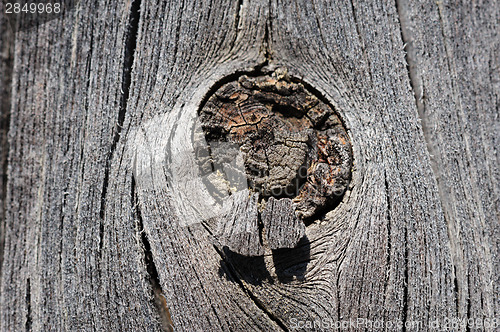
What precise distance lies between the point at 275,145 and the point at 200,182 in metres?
0.25

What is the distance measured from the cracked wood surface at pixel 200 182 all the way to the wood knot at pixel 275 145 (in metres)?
0.04

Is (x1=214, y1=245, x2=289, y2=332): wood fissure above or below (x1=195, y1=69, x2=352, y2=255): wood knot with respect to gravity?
below

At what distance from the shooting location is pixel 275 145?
3.43ft

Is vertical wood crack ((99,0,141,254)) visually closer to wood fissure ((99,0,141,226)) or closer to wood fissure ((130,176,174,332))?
wood fissure ((99,0,141,226))

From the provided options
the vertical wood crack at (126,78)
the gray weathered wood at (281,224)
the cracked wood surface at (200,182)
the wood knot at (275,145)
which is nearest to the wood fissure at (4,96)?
the cracked wood surface at (200,182)

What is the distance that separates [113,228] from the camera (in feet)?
3.49

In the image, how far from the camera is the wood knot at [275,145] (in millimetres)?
1022

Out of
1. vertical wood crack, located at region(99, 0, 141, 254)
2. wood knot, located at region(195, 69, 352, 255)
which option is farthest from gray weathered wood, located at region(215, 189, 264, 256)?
vertical wood crack, located at region(99, 0, 141, 254)

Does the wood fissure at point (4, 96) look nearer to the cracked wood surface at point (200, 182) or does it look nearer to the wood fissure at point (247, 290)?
the cracked wood surface at point (200, 182)

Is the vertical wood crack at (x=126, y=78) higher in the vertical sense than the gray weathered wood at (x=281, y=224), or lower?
higher

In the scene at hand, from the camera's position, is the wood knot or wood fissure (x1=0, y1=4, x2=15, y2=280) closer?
the wood knot

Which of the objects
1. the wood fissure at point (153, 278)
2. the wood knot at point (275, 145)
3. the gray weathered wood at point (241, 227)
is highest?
the wood knot at point (275, 145)

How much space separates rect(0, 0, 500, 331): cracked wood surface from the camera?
102 cm

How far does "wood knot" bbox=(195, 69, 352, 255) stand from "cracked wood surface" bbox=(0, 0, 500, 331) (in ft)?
0.14
